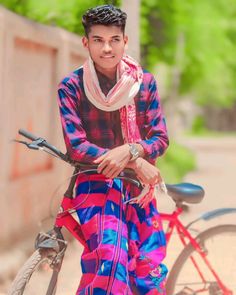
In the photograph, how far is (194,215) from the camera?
11.0 meters

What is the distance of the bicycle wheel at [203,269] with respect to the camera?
4.59m

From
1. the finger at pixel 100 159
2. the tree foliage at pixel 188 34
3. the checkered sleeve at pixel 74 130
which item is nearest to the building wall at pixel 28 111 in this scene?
the checkered sleeve at pixel 74 130

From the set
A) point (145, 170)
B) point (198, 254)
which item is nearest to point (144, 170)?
point (145, 170)

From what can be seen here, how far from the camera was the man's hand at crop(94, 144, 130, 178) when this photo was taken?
365 centimetres

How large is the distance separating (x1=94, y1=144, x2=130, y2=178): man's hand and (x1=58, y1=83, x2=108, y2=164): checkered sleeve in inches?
2.0

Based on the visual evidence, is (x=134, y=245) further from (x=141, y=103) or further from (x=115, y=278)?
(x=141, y=103)

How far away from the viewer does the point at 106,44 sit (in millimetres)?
3729

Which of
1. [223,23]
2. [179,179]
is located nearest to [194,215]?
[179,179]

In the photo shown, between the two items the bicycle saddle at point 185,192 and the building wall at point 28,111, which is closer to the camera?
the bicycle saddle at point 185,192

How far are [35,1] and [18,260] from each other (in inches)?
175

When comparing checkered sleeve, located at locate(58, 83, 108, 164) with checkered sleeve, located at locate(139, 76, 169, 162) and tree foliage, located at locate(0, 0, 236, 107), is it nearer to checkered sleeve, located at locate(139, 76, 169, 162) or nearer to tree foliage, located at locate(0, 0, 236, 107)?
checkered sleeve, located at locate(139, 76, 169, 162)

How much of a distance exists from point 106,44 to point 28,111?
4115 millimetres

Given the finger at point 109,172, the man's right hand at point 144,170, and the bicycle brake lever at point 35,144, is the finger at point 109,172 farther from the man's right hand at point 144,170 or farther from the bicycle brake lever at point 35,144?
the bicycle brake lever at point 35,144

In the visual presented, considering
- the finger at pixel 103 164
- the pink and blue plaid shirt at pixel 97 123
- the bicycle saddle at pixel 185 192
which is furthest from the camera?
the bicycle saddle at pixel 185 192
